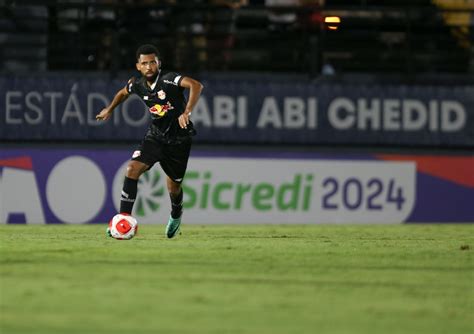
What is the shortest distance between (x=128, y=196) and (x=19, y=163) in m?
6.07

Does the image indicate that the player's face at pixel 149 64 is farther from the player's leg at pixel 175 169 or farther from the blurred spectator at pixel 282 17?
the blurred spectator at pixel 282 17

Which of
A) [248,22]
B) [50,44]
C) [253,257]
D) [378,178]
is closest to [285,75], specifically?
[248,22]

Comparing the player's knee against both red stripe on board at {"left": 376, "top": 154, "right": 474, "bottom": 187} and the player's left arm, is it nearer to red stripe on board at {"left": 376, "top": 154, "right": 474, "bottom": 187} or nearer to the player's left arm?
the player's left arm

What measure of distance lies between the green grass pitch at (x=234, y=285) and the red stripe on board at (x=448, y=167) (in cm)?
552

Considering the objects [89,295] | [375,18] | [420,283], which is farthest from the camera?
[375,18]

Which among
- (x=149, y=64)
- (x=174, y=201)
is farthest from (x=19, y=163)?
(x=149, y=64)

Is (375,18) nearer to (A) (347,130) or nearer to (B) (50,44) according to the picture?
(A) (347,130)

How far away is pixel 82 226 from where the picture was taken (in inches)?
676

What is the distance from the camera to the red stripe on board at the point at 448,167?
62.5 ft

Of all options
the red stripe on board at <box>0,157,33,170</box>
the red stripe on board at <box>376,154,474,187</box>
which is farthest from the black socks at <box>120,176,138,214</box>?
the red stripe on board at <box>376,154,474,187</box>

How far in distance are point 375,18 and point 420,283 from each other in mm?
12031

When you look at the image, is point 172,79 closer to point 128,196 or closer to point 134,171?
point 134,171

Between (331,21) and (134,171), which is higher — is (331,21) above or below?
above

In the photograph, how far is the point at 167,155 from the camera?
512 inches
